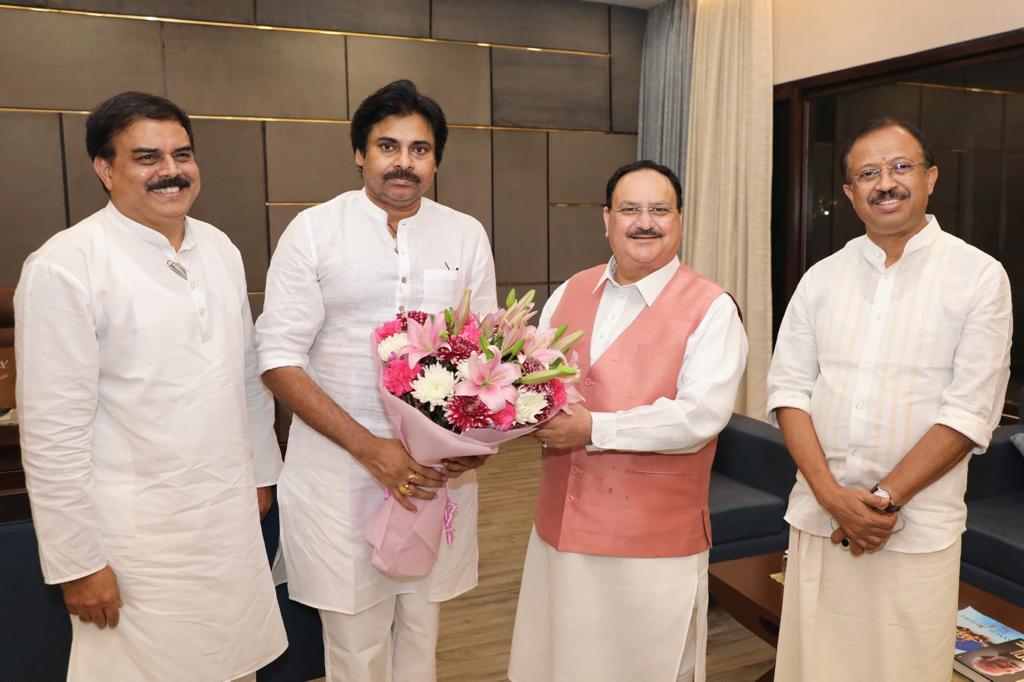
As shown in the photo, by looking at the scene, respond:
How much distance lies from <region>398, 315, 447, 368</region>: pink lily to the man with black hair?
31cm

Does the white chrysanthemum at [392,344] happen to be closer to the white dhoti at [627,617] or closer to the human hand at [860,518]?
the white dhoti at [627,617]

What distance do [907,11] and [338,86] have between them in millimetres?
3647

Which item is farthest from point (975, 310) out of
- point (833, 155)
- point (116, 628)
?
point (833, 155)

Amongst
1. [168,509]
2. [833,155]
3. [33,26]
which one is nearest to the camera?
[168,509]

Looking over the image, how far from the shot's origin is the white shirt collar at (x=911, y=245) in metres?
1.91

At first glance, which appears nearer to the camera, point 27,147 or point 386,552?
point 386,552

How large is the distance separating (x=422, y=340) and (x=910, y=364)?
42.6 inches

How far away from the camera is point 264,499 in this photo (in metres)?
2.17

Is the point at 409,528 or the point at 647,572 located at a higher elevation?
the point at 409,528

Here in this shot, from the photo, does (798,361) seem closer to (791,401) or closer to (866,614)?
(791,401)

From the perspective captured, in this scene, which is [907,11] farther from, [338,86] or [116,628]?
[116,628]

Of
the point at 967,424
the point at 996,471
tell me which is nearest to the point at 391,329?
the point at 967,424

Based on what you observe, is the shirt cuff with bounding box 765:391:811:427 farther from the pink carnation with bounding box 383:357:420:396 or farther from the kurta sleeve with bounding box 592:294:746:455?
the pink carnation with bounding box 383:357:420:396

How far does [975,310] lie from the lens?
5.97 feet
